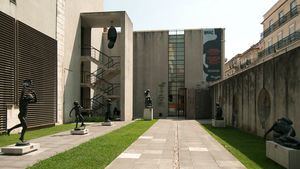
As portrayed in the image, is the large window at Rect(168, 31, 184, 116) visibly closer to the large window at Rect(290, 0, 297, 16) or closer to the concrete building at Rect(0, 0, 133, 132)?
the concrete building at Rect(0, 0, 133, 132)

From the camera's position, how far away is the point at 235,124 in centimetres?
2111

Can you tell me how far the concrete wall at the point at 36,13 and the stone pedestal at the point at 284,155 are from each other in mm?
12982

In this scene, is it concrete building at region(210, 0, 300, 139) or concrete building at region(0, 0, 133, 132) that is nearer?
concrete building at region(210, 0, 300, 139)

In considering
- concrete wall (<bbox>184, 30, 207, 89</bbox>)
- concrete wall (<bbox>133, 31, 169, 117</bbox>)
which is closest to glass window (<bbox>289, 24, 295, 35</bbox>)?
concrete wall (<bbox>184, 30, 207, 89</bbox>)

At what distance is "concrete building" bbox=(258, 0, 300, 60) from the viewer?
38.5 m

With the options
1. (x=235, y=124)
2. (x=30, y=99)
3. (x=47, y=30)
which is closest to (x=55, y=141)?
(x=30, y=99)

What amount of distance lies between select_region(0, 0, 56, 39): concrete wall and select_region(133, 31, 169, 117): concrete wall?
16.0 meters

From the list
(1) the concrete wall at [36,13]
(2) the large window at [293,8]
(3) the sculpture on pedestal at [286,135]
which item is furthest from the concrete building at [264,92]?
(2) the large window at [293,8]

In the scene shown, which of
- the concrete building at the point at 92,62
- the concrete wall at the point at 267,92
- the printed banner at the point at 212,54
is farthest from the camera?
the printed banner at the point at 212,54

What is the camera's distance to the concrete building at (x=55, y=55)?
16.4m

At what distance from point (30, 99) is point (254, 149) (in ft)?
23.8

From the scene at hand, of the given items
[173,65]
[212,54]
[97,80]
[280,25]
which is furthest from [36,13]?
[280,25]

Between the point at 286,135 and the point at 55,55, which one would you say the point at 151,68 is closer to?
the point at 55,55

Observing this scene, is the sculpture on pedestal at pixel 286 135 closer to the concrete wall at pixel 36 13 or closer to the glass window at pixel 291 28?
the concrete wall at pixel 36 13
